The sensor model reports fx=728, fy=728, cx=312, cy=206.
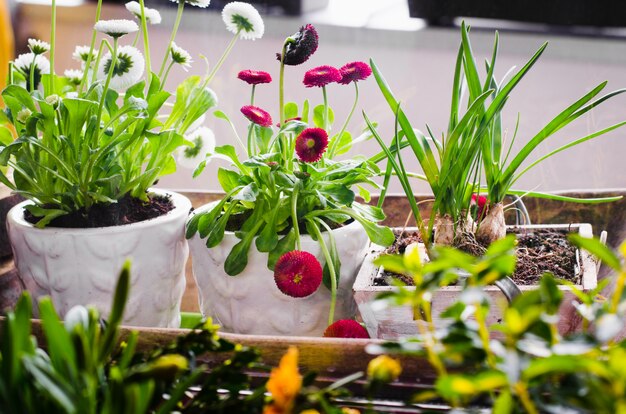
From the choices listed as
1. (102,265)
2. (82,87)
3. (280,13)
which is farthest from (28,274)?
(280,13)

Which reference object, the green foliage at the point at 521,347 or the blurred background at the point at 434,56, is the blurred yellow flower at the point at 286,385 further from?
the blurred background at the point at 434,56

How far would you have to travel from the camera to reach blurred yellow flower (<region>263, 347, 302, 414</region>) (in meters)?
0.32

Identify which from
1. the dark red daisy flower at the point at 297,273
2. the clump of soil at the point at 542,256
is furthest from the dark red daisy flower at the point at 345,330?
the clump of soil at the point at 542,256

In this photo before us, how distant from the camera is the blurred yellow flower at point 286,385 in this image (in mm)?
323

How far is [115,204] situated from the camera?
2.31 feet

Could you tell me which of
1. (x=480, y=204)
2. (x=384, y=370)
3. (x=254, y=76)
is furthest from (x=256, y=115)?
(x=384, y=370)

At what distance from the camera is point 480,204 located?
2.43ft

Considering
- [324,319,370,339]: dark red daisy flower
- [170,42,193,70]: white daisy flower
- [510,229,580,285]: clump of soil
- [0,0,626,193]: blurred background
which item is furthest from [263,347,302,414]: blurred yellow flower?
[0,0,626,193]: blurred background

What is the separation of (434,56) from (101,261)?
696mm

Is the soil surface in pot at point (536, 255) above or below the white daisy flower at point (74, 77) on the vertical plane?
below

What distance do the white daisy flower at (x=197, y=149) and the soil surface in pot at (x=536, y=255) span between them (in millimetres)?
216

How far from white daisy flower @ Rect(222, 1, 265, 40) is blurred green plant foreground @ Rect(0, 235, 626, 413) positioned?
1.29 ft

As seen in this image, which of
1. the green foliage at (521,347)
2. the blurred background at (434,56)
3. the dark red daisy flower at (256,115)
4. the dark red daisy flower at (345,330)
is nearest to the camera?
the green foliage at (521,347)

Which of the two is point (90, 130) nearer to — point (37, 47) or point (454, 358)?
point (37, 47)
